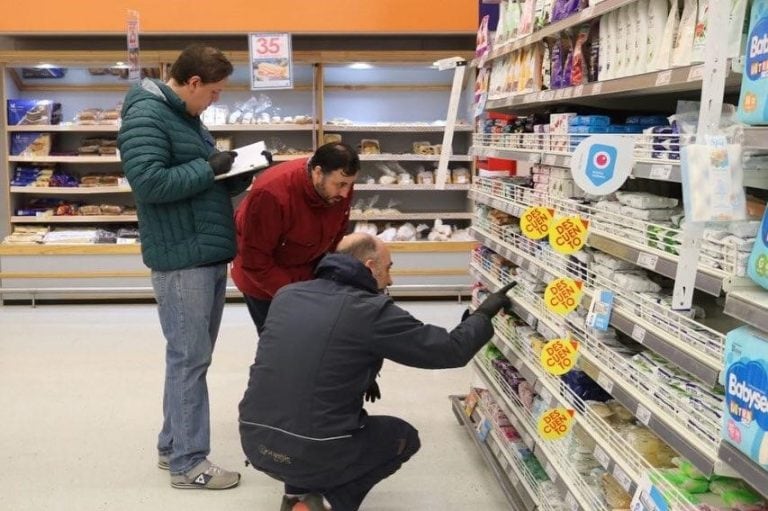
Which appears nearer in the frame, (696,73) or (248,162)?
(696,73)

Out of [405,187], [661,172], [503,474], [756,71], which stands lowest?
[503,474]

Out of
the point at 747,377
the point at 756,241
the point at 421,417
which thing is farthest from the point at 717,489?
the point at 421,417

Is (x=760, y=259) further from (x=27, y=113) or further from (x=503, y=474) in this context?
(x=27, y=113)

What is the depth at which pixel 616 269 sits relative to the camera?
240 centimetres

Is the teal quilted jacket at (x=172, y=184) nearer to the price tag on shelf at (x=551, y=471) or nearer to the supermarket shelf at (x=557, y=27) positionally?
the supermarket shelf at (x=557, y=27)

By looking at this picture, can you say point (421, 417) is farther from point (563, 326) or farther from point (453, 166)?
point (453, 166)

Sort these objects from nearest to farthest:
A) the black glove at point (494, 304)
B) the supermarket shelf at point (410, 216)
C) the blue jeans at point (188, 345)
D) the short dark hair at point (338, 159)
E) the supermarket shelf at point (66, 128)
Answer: the black glove at point (494, 304) < the short dark hair at point (338, 159) < the blue jeans at point (188, 345) < the supermarket shelf at point (66, 128) < the supermarket shelf at point (410, 216)

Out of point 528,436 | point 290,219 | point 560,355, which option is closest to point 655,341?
point 560,355

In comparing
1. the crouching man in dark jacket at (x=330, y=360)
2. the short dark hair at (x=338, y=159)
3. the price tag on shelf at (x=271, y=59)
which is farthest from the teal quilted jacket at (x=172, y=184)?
the price tag on shelf at (x=271, y=59)

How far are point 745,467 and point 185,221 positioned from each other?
2.44 m

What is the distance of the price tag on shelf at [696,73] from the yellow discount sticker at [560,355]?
3.39ft

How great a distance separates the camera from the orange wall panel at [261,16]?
22.3 ft

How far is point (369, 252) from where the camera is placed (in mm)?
2848

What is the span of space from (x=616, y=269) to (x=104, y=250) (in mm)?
5732
